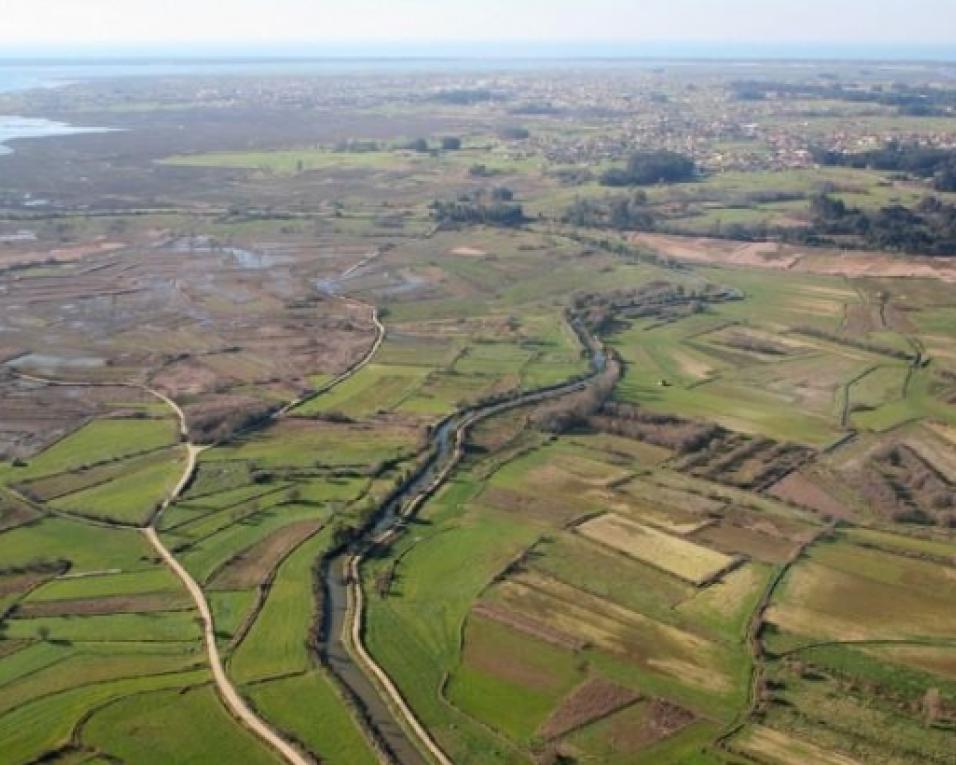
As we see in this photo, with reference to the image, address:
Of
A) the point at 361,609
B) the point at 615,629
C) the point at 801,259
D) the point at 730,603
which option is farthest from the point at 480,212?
the point at 615,629

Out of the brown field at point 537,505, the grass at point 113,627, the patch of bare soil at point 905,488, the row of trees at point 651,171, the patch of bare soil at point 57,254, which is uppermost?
the row of trees at point 651,171

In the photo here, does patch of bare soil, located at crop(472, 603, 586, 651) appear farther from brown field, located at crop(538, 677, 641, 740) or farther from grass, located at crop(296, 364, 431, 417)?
grass, located at crop(296, 364, 431, 417)

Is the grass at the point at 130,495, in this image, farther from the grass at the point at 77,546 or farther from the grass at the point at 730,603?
the grass at the point at 730,603

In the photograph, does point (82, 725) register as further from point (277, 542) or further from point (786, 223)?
point (786, 223)

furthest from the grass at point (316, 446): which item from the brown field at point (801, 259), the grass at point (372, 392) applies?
the brown field at point (801, 259)

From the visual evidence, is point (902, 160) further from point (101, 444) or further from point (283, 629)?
point (283, 629)

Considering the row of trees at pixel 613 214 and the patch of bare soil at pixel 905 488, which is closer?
the patch of bare soil at pixel 905 488

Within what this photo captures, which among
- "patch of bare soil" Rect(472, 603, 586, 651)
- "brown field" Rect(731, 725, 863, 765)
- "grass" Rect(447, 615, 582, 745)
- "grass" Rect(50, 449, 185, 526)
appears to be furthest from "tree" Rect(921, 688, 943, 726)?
"grass" Rect(50, 449, 185, 526)
